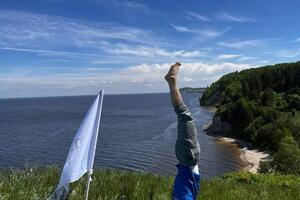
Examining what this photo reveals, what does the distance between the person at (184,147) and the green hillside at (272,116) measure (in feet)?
155

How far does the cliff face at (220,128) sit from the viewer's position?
320ft

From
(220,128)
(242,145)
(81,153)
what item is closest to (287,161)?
(242,145)

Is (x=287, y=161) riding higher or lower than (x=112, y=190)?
lower

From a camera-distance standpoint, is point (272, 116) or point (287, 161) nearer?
point (287, 161)

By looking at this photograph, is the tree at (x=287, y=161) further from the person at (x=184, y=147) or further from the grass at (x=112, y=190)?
the person at (x=184, y=147)

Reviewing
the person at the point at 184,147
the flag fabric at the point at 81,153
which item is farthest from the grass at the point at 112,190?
the person at the point at 184,147

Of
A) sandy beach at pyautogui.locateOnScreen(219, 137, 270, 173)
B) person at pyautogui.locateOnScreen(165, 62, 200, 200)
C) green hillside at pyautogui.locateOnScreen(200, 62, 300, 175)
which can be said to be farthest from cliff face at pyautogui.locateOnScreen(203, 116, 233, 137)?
person at pyautogui.locateOnScreen(165, 62, 200, 200)

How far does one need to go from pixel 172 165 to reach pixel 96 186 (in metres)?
52.0

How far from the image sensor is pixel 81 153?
598cm

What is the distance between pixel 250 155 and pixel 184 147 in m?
69.8

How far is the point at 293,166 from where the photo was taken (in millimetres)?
52031

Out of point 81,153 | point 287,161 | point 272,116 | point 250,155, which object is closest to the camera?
point 81,153

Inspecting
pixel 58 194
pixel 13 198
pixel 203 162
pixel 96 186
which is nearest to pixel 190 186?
pixel 58 194

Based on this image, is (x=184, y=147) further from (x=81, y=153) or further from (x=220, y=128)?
(x=220, y=128)
